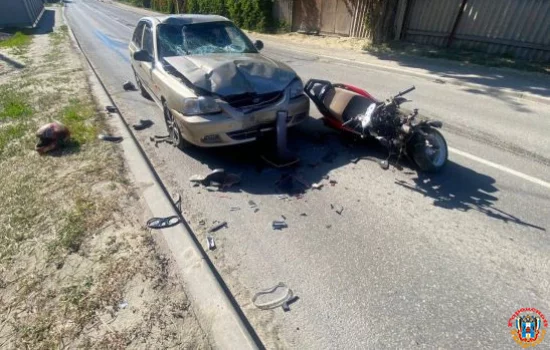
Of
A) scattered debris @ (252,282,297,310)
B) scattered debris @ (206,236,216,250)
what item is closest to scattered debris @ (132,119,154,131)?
scattered debris @ (206,236,216,250)

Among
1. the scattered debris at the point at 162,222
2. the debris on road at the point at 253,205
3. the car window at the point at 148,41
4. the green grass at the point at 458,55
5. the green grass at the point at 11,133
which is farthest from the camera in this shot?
the green grass at the point at 458,55

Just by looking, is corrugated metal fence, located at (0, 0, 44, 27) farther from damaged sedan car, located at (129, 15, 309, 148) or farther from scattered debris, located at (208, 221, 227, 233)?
scattered debris, located at (208, 221, 227, 233)

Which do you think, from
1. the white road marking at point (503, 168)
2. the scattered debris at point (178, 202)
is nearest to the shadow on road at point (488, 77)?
the white road marking at point (503, 168)

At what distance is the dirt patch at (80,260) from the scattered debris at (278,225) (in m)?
1.13

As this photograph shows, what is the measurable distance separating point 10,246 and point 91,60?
38.0 ft

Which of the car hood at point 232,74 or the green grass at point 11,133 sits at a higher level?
the car hood at point 232,74

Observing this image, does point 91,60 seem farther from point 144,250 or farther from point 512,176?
point 512,176

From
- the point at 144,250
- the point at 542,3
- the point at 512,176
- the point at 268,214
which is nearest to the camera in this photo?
the point at 144,250

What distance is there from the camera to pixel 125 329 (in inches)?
88.4

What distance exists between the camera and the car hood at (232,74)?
4207 mm

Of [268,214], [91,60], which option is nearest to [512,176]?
[268,214]

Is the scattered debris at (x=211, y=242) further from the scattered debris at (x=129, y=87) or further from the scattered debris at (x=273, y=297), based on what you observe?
the scattered debris at (x=129, y=87)

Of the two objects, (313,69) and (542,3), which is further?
(313,69)

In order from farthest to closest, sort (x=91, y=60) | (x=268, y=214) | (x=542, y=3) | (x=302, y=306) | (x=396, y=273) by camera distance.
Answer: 1. (x=91, y=60)
2. (x=542, y=3)
3. (x=268, y=214)
4. (x=396, y=273)
5. (x=302, y=306)
